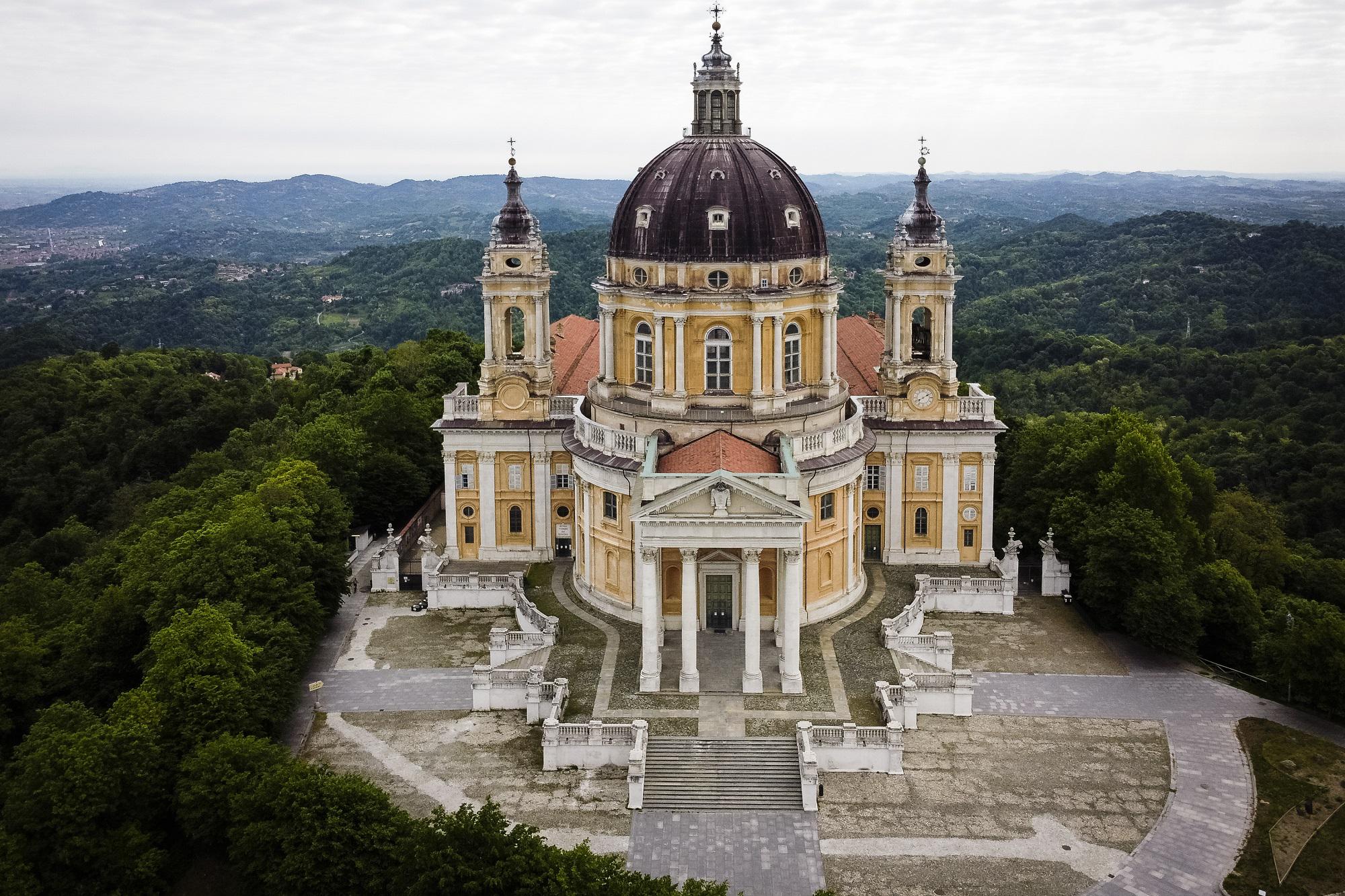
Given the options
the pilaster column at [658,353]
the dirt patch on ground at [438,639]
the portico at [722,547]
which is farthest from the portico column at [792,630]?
the dirt patch on ground at [438,639]

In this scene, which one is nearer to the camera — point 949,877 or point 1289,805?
point 949,877

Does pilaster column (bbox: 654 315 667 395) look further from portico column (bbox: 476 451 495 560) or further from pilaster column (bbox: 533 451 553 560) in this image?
portico column (bbox: 476 451 495 560)

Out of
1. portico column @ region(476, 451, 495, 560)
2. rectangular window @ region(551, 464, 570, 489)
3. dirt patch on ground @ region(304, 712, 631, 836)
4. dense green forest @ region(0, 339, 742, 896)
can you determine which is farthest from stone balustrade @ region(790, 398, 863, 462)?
dense green forest @ region(0, 339, 742, 896)

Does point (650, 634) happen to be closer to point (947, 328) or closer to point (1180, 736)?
point (1180, 736)

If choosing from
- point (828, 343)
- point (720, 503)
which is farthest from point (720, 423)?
point (720, 503)

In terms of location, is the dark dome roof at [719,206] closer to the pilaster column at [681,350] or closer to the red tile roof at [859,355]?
the pilaster column at [681,350]
